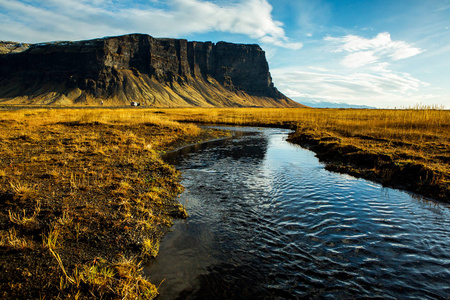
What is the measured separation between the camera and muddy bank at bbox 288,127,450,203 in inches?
365

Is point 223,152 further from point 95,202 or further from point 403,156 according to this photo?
point 95,202

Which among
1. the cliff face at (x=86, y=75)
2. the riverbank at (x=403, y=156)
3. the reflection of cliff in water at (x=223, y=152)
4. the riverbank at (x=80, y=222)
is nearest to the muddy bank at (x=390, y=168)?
the riverbank at (x=403, y=156)

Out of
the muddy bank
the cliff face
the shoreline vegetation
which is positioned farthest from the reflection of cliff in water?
the cliff face

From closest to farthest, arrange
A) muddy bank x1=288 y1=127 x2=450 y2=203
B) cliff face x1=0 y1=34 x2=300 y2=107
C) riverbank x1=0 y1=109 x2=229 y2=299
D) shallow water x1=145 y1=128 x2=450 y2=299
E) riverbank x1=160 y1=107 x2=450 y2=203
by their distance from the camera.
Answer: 1. riverbank x1=0 y1=109 x2=229 y2=299
2. shallow water x1=145 y1=128 x2=450 y2=299
3. muddy bank x1=288 y1=127 x2=450 y2=203
4. riverbank x1=160 y1=107 x2=450 y2=203
5. cliff face x1=0 y1=34 x2=300 y2=107

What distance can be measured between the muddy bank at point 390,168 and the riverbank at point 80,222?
9572 mm

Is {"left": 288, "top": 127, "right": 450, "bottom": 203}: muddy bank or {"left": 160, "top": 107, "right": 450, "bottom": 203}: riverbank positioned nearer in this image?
{"left": 288, "top": 127, "right": 450, "bottom": 203}: muddy bank

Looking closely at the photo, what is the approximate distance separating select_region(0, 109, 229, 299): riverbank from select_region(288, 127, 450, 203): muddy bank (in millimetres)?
9572

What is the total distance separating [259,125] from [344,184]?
28735mm

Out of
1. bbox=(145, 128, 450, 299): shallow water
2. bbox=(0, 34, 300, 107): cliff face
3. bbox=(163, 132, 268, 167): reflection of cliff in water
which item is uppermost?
bbox=(0, 34, 300, 107): cliff face

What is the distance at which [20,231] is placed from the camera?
5.15m

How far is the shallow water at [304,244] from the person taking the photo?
4.49 meters

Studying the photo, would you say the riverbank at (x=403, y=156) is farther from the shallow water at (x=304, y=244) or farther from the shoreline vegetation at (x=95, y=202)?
the shallow water at (x=304, y=244)

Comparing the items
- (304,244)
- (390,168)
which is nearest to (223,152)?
(390,168)

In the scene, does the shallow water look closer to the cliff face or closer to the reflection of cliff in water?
the reflection of cliff in water
